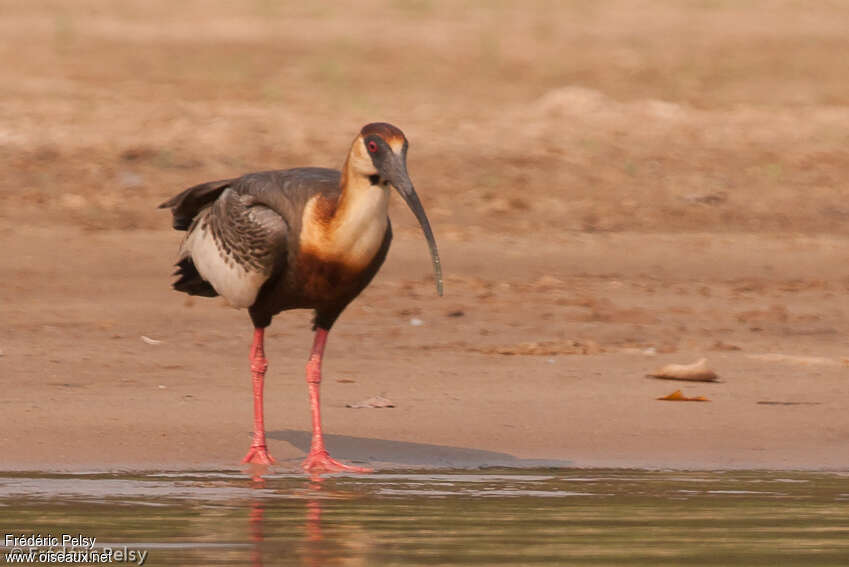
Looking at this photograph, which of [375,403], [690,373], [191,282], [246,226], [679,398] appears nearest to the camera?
[246,226]

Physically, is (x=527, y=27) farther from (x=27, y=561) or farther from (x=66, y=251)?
(x=27, y=561)

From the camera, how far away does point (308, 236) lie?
7.84 m

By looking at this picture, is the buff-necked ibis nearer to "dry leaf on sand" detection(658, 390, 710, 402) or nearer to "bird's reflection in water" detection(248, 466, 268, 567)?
"bird's reflection in water" detection(248, 466, 268, 567)

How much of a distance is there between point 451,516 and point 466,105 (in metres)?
11.5

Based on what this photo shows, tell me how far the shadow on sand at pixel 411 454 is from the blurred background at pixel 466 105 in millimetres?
5713

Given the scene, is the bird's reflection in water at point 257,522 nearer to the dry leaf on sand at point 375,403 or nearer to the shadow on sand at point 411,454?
the shadow on sand at point 411,454

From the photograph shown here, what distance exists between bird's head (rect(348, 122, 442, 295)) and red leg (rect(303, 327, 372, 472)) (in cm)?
87

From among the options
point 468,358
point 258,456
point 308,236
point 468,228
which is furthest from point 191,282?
point 468,228

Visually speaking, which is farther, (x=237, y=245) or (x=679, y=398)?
(x=679, y=398)

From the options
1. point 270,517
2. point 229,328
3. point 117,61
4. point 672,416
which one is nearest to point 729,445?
point 672,416

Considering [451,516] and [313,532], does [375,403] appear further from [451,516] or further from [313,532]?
[313,532]

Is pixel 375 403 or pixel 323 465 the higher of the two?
pixel 375 403

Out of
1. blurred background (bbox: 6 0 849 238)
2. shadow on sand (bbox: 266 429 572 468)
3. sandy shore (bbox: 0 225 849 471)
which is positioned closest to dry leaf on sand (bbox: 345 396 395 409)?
sandy shore (bbox: 0 225 849 471)

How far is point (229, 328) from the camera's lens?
11.4 meters
